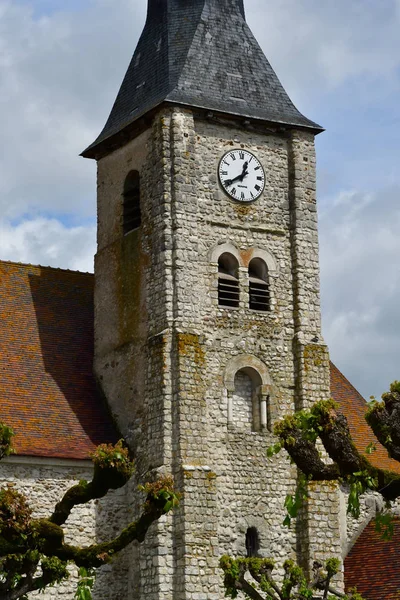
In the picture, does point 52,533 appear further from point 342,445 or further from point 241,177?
point 241,177

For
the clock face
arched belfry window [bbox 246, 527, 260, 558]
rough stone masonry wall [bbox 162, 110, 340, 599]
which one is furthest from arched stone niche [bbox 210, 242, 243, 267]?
arched belfry window [bbox 246, 527, 260, 558]

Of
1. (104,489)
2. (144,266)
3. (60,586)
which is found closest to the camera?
(104,489)

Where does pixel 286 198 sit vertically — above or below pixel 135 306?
above

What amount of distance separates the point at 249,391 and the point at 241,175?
4464 millimetres

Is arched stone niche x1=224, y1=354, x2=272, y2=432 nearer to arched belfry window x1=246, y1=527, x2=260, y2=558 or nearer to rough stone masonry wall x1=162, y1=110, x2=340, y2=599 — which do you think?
rough stone masonry wall x1=162, y1=110, x2=340, y2=599

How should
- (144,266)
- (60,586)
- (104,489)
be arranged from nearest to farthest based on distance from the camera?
(104,489) < (60,586) < (144,266)

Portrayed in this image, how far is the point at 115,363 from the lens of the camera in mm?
29469

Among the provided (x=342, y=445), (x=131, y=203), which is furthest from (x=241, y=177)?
(x=342, y=445)

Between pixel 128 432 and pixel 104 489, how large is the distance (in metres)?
7.21

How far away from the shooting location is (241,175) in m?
29.3

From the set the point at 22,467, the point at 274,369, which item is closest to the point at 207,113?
the point at 274,369

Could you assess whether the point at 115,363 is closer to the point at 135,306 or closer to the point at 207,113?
the point at 135,306

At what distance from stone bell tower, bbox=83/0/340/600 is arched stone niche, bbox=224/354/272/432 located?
32mm

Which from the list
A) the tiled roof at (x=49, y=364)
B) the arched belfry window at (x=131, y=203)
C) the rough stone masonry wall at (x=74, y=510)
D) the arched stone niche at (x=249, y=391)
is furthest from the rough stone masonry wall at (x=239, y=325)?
the tiled roof at (x=49, y=364)
